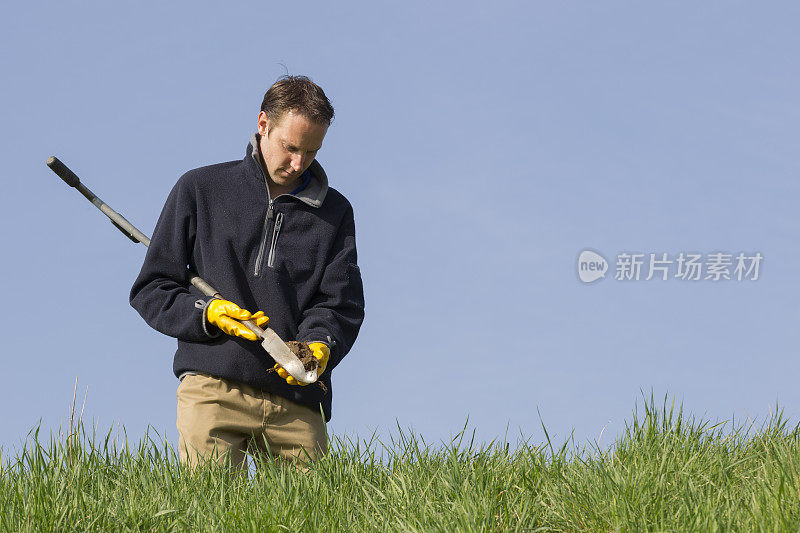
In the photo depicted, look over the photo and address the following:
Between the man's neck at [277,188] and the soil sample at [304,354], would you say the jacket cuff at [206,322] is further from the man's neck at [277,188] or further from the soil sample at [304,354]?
the man's neck at [277,188]

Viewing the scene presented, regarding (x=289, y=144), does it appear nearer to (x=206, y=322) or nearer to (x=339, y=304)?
(x=339, y=304)

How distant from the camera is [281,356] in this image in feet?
15.1

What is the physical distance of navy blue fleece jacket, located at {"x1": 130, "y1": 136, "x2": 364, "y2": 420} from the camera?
4828mm

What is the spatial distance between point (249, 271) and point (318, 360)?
66cm

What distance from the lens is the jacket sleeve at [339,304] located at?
4.93 meters

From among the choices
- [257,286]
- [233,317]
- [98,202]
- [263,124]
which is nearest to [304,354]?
[233,317]

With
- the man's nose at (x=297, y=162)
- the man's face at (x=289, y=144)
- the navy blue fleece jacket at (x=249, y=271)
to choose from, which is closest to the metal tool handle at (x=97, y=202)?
the navy blue fleece jacket at (x=249, y=271)

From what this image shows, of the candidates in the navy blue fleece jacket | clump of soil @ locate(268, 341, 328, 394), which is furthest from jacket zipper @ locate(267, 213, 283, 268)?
clump of soil @ locate(268, 341, 328, 394)

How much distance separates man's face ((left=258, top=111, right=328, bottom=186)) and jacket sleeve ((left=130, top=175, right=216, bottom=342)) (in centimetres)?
50

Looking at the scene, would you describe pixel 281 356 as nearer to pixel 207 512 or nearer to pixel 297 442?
pixel 297 442

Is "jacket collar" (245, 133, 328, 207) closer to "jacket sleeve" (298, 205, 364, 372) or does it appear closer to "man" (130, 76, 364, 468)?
"man" (130, 76, 364, 468)

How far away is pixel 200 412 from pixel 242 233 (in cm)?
100

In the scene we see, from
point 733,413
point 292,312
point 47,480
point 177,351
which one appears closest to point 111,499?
point 47,480

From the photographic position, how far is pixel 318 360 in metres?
4.70
